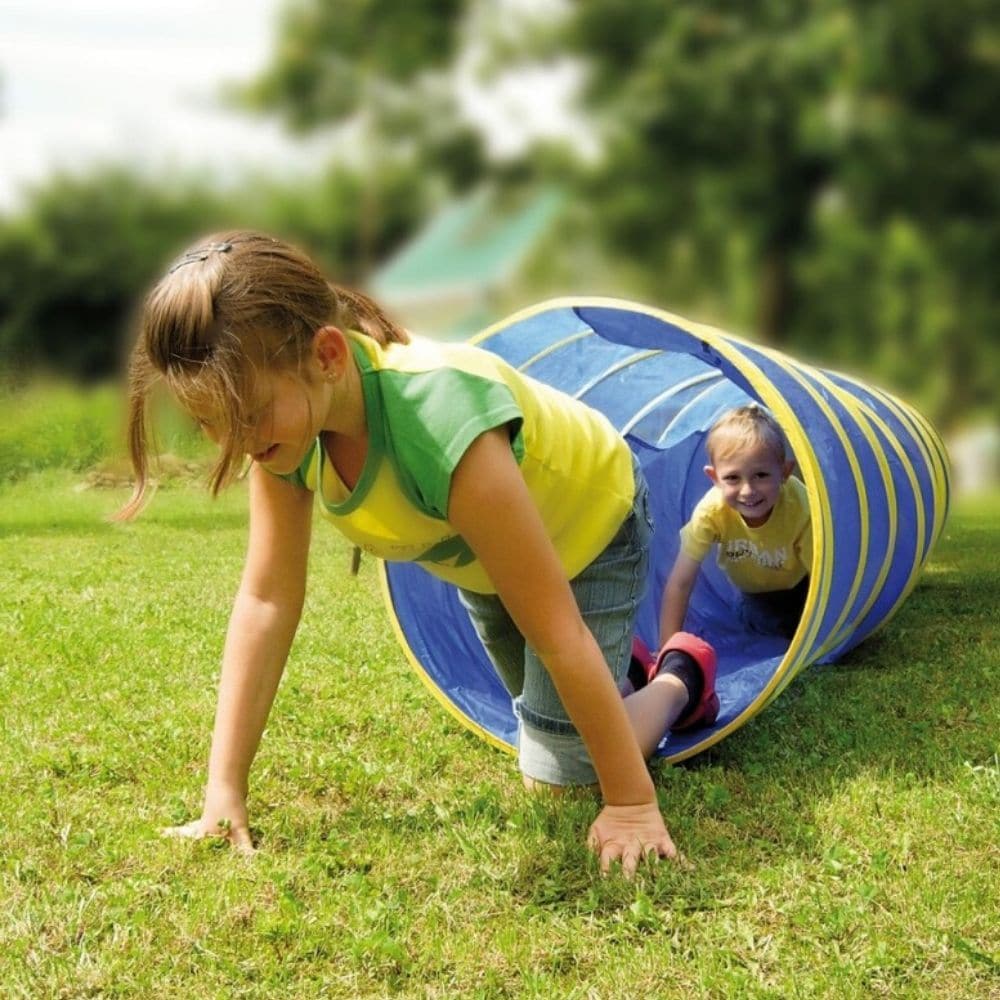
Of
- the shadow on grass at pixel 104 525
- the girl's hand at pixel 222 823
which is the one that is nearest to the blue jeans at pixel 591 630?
the girl's hand at pixel 222 823

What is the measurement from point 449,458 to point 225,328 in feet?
1.36

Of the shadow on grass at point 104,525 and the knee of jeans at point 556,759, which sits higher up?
the knee of jeans at point 556,759

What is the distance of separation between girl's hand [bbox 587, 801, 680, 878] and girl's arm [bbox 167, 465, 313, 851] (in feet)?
2.30

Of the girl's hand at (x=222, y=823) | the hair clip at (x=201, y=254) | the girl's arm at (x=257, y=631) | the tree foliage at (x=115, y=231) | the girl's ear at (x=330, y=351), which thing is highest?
the hair clip at (x=201, y=254)

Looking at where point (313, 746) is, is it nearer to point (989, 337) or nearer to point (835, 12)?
point (835, 12)

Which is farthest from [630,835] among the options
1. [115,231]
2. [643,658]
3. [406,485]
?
[115,231]

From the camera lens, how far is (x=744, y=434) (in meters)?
4.01

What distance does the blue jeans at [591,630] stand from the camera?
2.77 meters

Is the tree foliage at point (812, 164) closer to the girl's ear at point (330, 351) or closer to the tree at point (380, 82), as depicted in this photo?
the tree at point (380, 82)

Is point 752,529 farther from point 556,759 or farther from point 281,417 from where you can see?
point 281,417

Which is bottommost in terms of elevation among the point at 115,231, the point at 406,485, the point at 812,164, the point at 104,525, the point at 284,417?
the point at 115,231

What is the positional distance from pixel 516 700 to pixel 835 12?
24.8ft

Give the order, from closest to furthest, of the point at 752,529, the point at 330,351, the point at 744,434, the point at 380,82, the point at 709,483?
A: the point at 330,351 → the point at 744,434 → the point at 752,529 → the point at 709,483 → the point at 380,82

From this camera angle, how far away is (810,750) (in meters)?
3.20
